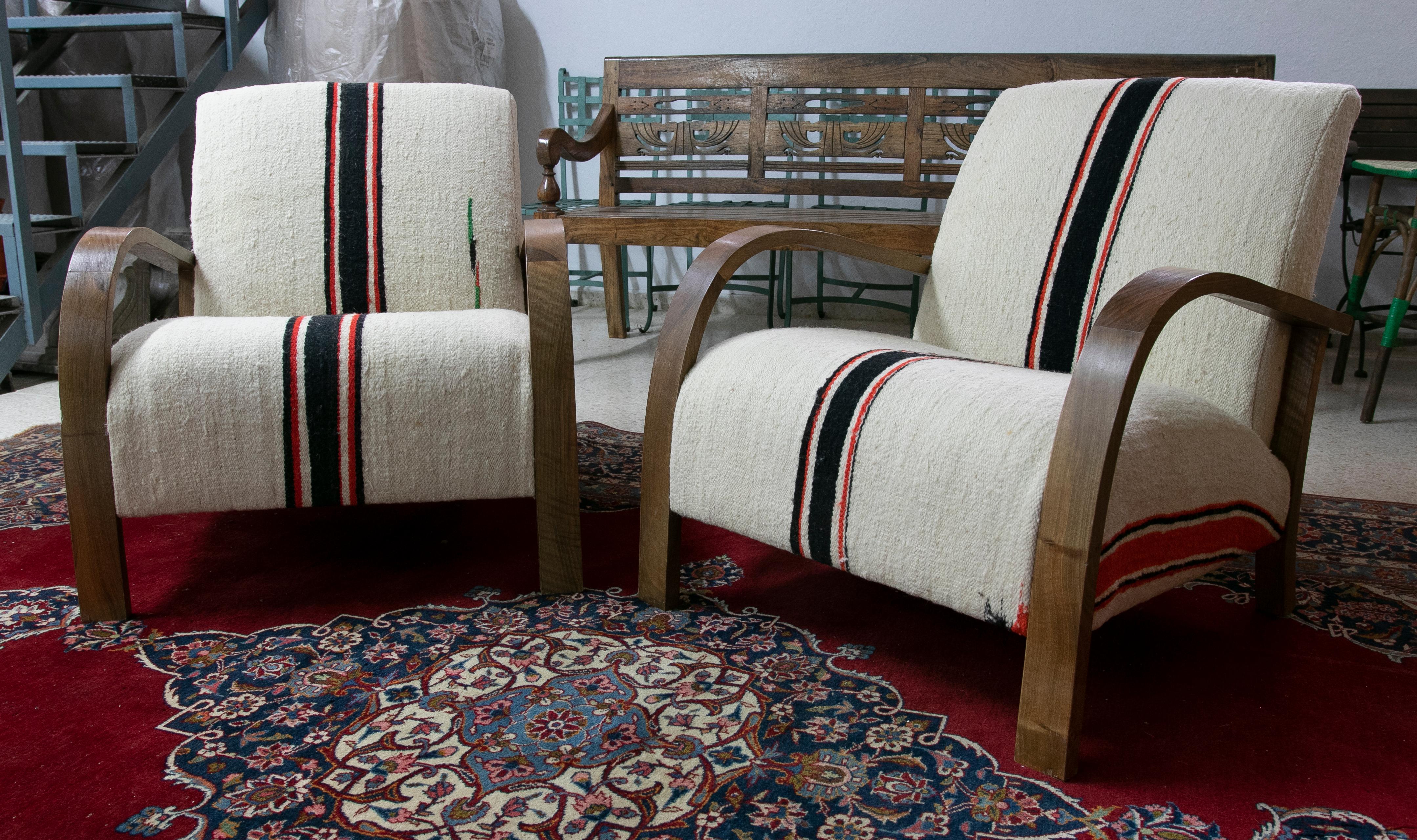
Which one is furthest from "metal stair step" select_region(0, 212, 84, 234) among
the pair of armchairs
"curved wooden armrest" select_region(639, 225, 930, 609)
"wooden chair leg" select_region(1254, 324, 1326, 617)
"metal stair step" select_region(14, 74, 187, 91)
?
"wooden chair leg" select_region(1254, 324, 1326, 617)

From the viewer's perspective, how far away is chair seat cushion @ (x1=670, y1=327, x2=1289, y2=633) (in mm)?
1134

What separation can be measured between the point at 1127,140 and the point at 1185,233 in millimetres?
203

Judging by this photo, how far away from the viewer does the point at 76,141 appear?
3537 millimetres

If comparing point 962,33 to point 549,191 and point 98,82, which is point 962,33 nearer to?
point 549,191

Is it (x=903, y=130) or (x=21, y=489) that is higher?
(x=903, y=130)

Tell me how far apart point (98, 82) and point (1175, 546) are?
3497 millimetres

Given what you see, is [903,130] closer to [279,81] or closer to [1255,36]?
[1255,36]

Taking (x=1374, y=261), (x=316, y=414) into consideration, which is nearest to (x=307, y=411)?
(x=316, y=414)

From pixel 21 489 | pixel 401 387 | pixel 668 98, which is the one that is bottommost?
pixel 21 489

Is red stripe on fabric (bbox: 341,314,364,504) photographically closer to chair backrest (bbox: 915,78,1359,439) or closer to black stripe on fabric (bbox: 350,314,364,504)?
black stripe on fabric (bbox: 350,314,364,504)

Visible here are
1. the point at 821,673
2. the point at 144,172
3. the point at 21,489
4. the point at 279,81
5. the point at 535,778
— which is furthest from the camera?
the point at 279,81

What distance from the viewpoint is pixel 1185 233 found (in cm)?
152

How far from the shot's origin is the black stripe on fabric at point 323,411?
147 cm

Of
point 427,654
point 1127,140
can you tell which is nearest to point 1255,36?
point 1127,140
